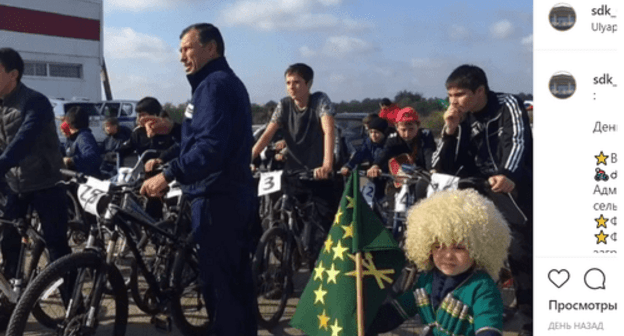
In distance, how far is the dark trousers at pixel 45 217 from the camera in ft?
17.0

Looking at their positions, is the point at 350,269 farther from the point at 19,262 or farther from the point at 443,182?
the point at 19,262

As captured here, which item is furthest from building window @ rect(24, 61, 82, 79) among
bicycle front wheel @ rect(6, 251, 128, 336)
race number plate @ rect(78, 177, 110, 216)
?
bicycle front wheel @ rect(6, 251, 128, 336)

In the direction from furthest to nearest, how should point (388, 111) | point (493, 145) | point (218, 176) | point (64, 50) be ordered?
point (64, 50)
point (388, 111)
point (493, 145)
point (218, 176)

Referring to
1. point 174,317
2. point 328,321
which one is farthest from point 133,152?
point 328,321

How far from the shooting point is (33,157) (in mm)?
5133

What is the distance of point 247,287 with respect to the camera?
438cm

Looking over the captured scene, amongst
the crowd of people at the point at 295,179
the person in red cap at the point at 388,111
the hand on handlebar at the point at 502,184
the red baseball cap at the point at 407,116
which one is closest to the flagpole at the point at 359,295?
the crowd of people at the point at 295,179

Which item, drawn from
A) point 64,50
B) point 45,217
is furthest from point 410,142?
point 64,50

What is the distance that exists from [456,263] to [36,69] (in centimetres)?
3953
